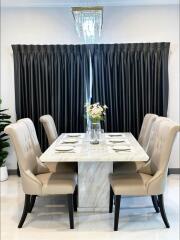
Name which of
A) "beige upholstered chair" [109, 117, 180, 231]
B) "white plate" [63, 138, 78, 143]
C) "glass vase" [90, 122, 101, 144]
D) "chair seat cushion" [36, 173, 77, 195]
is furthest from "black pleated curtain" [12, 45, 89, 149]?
"beige upholstered chair" [109, 117, 180, 231]

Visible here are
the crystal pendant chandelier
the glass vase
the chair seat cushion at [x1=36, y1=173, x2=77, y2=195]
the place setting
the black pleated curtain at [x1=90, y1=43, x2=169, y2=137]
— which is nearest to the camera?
the chair seat cushion at [x1=36, y1=173, x2=77, y2=195]

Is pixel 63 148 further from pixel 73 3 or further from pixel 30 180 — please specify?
pixel 73 3

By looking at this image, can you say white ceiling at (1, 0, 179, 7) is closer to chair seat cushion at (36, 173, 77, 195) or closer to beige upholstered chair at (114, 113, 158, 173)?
beige upholstered chair at (114, 113, 158, 173)

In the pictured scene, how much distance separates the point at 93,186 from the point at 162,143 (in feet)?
3.17

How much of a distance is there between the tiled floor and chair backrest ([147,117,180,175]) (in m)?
0.57

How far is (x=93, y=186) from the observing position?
3416mm

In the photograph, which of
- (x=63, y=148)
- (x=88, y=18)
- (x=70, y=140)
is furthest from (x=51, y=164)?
(x=88, y=18)

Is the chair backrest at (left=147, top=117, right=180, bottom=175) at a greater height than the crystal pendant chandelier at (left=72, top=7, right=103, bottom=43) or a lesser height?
lesser

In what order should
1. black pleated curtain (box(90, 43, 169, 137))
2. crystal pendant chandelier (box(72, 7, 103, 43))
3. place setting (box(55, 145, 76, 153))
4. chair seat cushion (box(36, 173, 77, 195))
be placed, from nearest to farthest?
chair seat cushion (box(36, 173, 77, 195)) < place setting (box(55, 145, 76, 153)) < crystal pendant chandelier (box(72, 7, 103, 43)) < black pleated curtain (box(90, 43, 169, 137))

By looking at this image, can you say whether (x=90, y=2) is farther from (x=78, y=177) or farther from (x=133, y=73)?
(x=78, y=177)

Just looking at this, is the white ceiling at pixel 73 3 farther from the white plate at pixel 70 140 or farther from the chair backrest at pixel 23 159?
the chair backrest at pixel 23 159

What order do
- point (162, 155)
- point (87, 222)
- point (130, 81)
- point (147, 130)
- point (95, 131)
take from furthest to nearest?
point (130, 81), point (147, 130), point (95, 131), point (87, 222), point (162, 155)

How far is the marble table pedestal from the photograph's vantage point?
3.40 metres

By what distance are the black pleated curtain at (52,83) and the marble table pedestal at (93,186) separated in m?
1.51
